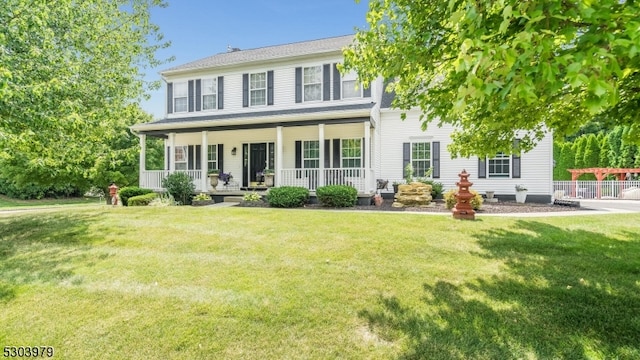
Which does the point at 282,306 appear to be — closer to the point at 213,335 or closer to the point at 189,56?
the point at 213,335

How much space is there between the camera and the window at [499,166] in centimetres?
1309

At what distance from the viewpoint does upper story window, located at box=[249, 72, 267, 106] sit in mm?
14289

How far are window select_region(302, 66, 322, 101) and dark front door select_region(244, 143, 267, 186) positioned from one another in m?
3.19

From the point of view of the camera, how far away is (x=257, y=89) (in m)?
14.3

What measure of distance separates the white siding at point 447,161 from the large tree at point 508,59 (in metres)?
7.29

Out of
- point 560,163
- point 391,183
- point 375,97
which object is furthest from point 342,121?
point 560,163

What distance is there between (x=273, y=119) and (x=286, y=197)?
327cm

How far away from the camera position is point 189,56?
17.4 meters

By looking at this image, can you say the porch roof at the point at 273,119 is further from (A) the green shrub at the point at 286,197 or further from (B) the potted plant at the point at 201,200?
(B) the potted plant at the point at 201,200

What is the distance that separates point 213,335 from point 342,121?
947 centimetres

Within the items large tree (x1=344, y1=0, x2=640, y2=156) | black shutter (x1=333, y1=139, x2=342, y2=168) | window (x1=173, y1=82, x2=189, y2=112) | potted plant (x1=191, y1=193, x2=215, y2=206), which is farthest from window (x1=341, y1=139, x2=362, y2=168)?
window (x1=173, y1=82, x2=189, y2=112)

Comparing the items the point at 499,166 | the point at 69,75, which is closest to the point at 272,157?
the point at 69,75

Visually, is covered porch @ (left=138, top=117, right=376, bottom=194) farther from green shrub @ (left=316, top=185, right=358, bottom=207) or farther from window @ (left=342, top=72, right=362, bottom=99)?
window @ (left=342, top=72, right=362, bottom=99)

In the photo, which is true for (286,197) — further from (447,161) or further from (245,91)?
(447,161)
